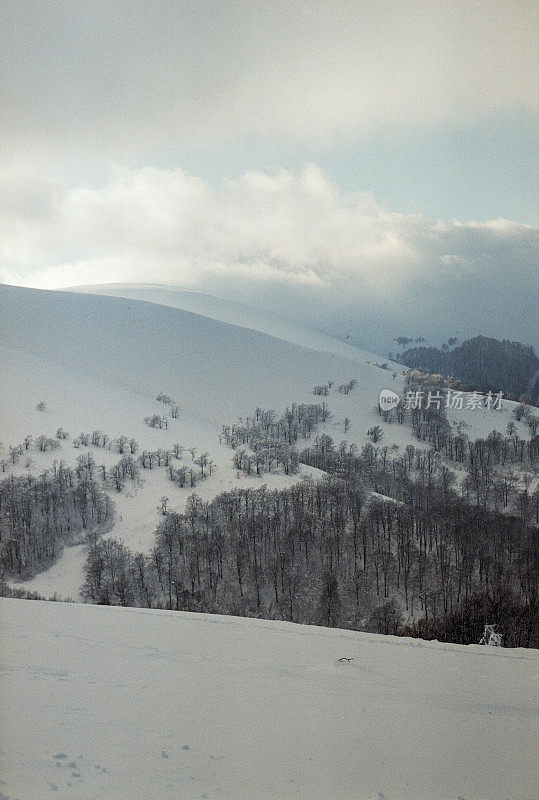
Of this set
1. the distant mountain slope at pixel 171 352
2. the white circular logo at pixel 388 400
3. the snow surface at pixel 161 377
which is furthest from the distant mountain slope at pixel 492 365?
the distant mountain slope at pixel 171 352

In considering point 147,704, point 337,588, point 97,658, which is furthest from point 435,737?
point 337,588

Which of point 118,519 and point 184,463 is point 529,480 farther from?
point 118,519

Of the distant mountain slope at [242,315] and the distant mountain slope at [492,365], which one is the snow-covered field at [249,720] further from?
the distant mountain slope at [242,315]

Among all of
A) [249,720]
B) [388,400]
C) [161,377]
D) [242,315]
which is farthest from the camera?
[242,315]

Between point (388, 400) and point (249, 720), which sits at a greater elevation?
point (388, 400)

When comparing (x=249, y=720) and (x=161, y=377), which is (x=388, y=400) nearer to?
(x=161, y=377)

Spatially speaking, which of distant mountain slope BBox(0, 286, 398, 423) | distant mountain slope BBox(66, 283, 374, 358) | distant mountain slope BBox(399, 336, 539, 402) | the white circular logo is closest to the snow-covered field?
distant mountain slope BBox(399, 336, 539, 402)

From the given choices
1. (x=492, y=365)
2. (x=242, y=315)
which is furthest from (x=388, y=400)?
(x=242, y=315)
